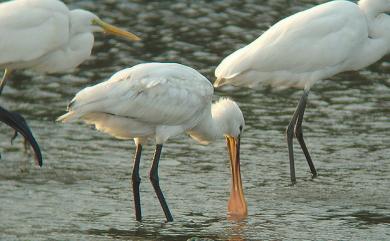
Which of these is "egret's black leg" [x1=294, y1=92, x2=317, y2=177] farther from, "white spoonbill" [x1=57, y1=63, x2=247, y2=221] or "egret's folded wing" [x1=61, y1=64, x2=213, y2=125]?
"egret's folded wing" [x1=61, y1=64, x2=213, y2=125]

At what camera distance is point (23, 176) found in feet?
38.1

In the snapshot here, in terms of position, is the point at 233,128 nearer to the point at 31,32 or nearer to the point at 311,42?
the point at 311,42

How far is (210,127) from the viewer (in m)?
11.0

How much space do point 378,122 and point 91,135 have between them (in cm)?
310

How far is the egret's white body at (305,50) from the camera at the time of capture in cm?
1226

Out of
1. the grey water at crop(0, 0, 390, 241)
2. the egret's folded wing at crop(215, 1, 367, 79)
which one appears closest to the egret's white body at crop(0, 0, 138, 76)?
the grey water at crop(0, 0, 390, 241)

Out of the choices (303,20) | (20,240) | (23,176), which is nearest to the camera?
(20,240)

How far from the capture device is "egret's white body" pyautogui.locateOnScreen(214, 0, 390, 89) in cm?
1226

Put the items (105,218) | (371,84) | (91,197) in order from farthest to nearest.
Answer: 1. (371,84)
2. (91,197)
3. (105,218)

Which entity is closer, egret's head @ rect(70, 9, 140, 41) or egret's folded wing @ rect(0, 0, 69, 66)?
egret's folded wing @ rect(0, 0, 69, 66)

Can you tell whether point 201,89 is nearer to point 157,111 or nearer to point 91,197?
point 157,111

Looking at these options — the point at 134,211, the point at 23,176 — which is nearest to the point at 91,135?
the point at 23,176

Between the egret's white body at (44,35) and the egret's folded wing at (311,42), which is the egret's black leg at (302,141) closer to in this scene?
the egret's folded wing at (311,42)

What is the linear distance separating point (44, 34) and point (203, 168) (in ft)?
6.52
